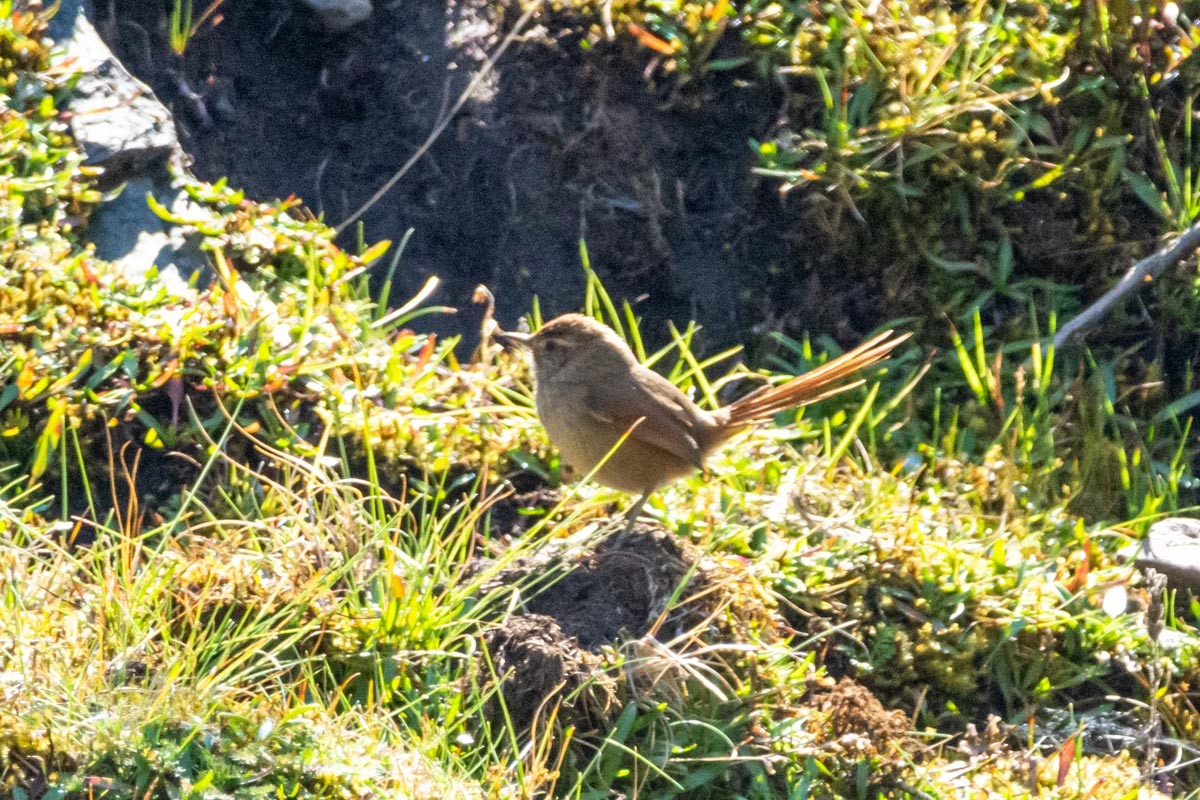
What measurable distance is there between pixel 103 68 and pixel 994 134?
129 inches

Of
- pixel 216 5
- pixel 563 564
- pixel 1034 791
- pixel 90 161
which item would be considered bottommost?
pixel 1034 791

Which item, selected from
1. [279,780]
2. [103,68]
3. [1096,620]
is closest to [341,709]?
[279,780]

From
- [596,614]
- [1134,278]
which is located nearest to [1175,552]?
[1134,278]

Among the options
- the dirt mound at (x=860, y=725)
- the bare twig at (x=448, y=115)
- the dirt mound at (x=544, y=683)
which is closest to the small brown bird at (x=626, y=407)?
the dirt mound at (x=544, y=683)

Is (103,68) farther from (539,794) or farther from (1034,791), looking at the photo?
(1034,791)

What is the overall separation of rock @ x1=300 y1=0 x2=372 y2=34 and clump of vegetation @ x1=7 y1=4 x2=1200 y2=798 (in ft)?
2.98

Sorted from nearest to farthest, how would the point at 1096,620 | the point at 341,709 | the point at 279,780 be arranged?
the point at 279,780, the point at 341,709, the point at 1096,620

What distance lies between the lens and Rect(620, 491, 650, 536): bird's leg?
4.06 metres

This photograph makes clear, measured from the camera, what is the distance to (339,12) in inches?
215

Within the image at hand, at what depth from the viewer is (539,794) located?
3.27 m

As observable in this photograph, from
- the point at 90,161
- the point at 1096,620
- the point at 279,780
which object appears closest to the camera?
the point at 279,780

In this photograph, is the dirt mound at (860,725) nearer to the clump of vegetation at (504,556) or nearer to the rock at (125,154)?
the clump of vegetation at (504,556)

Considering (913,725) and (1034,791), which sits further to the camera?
(913,725)

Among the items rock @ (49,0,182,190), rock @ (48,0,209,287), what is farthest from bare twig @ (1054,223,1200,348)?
rock @ (49,0,182,190)
